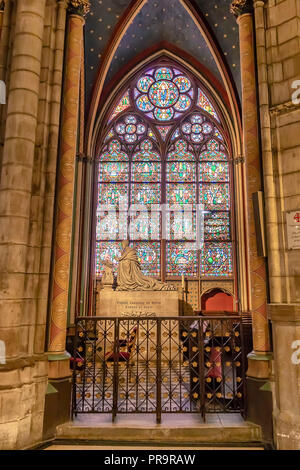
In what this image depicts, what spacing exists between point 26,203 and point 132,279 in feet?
14.3

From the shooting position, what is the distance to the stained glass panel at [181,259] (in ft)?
36.4

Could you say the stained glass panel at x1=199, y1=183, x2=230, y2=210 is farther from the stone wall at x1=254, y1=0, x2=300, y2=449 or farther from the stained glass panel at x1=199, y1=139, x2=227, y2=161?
the stone wall at x1=254, y1=0, x2=300, y2=449

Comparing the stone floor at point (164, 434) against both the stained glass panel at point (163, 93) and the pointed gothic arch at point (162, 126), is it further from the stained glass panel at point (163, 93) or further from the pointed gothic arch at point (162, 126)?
the stained glass panel at point (163, 93)

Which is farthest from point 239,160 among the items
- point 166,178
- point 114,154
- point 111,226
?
point 111,226

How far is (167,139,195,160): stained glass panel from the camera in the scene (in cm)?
1202

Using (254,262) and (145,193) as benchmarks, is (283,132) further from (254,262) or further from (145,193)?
(145,193)

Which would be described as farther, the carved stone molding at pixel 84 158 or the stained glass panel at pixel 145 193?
the stained glass panel at pixel 145 193

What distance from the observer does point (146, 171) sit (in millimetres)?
11906

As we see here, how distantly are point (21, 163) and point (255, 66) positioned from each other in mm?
3149

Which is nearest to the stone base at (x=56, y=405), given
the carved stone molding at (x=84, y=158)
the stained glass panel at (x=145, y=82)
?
the carved stone molding at (x=84, y=158)

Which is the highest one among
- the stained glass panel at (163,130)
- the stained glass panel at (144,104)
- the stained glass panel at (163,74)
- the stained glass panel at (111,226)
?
the stained glass panel at (163,74)

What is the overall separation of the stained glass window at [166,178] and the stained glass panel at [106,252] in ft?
0.11

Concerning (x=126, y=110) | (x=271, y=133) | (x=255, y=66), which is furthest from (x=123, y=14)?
(x=271, y=133)
